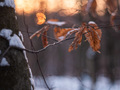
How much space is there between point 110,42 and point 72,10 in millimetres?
8626

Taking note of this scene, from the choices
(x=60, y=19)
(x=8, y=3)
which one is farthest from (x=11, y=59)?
(x=60, y=19)

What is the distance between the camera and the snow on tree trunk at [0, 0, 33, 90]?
88cm

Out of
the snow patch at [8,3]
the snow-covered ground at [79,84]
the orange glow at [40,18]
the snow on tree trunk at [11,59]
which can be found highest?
the snow patch at [8,3]

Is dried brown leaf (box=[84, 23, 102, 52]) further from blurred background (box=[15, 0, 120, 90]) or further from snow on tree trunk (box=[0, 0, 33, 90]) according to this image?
snow on tree trunk (box=[0, 0, 33, 90])

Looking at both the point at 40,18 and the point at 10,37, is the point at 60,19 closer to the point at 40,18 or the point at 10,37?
the point at 40,18

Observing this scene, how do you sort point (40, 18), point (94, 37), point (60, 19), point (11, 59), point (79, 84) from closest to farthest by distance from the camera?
point (11, 59)
point (94, 37)
point (40, 18)
point (79, 84)
point (60, 19)

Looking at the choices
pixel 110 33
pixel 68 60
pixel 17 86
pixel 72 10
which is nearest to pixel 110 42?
pixel 110 33

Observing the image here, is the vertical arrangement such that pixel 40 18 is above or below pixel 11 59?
above

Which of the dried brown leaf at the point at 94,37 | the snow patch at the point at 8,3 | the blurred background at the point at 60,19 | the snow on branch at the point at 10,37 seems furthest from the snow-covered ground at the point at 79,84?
the snow patch at the point at 8,3

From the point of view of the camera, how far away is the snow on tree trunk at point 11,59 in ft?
2.89

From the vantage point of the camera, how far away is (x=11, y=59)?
3.00ft

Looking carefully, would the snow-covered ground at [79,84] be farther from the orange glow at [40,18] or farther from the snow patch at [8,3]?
the snow patch at [8,3]

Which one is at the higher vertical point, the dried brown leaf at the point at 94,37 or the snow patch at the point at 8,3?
the snow patch at the point at 8,3

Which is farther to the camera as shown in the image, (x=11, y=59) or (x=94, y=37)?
(x=94, y=37)
